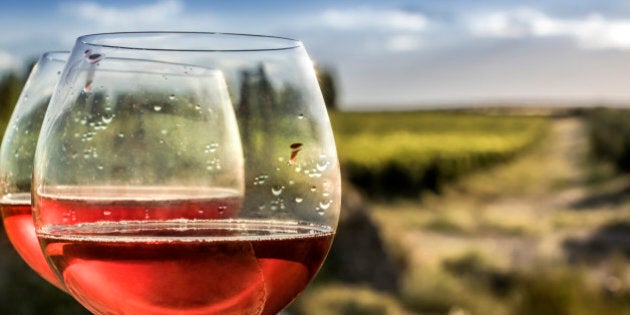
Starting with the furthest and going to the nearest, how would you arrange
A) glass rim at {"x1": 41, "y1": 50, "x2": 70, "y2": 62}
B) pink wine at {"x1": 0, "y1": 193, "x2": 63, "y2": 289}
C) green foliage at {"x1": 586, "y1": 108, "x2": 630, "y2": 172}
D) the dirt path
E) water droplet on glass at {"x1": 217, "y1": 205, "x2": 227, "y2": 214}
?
green foliage at {"x1": 586, "y1": 108, "x2": 630, "y2": 172}
the dirt path
glass rim at {"x1": 41, "y1": 50, "x2": 70, "y2": 62}
pink wine at {"x1": 0, "y1": 193, "x2": 63, "y2": 289}
water droplet on glass at {"x1": 217, "y1": 205, "x2": 227, "y2": 214}

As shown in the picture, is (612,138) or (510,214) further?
(612,138)

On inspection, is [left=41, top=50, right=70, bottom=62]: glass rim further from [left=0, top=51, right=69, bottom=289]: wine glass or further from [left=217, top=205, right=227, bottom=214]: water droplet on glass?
[left=217, top=205, right=227, bottom=214]: water droplet on glass

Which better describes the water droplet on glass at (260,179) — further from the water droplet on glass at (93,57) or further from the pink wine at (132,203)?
the water droplet on glass at (93,57)

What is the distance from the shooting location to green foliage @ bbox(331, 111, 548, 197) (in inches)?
1200

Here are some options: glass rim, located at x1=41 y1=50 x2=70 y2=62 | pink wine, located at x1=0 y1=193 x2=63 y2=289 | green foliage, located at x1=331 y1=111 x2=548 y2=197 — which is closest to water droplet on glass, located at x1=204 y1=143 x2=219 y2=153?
pink wine, located at x1=0 y1=193 x2=63 y2=289

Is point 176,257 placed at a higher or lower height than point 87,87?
lower

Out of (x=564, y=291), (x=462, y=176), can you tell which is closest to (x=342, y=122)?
(x=462, y=176)

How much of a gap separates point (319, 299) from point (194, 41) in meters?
7.17

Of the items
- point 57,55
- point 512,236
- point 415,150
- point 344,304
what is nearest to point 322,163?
point 57,55

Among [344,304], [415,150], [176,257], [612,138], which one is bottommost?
[415,150]

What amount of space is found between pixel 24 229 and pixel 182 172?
44cm

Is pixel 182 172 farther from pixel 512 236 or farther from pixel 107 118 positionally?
pixel 512 236

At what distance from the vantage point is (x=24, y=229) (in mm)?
1438

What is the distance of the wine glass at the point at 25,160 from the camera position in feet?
4.73
